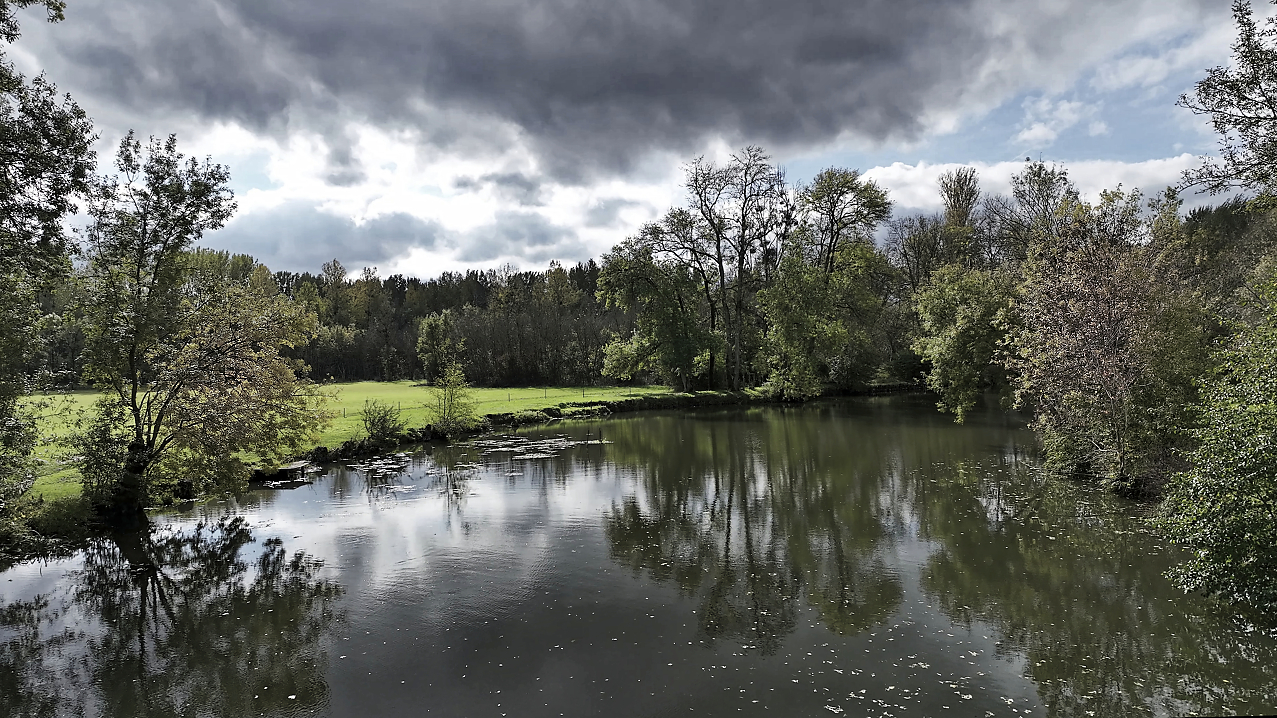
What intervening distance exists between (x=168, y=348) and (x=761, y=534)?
13.0 meters

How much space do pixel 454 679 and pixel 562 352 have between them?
163 ft

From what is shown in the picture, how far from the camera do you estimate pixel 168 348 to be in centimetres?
1413

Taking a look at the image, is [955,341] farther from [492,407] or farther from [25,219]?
[25,219]

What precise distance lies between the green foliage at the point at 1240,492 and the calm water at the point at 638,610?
63cm

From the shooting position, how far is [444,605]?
9211mm

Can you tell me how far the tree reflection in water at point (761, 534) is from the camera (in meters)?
8.85

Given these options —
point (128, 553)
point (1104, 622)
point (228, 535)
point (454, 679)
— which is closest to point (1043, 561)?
point (1104, 622)

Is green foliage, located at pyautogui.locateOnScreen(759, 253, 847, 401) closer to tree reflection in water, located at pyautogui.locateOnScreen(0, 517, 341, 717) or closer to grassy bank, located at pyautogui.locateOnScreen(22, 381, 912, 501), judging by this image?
grassy bank, located at pyautogui.locateOnScreen(22, 381, 912, 501)

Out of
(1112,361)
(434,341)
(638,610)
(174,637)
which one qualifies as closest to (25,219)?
(174,637)

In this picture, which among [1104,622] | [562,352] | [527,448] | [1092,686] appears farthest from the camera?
[562,352]

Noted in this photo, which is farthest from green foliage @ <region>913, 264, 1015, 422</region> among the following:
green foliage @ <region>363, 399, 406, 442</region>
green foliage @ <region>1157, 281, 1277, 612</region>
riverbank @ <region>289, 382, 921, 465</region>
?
green foliage @ <region>363, 399, 406, 442</region>

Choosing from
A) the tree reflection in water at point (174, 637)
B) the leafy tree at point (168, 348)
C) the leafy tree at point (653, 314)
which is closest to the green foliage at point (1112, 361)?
the tree reflection in water at point (174, 637)

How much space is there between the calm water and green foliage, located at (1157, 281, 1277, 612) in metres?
0.63

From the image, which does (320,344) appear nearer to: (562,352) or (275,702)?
(562,352)
